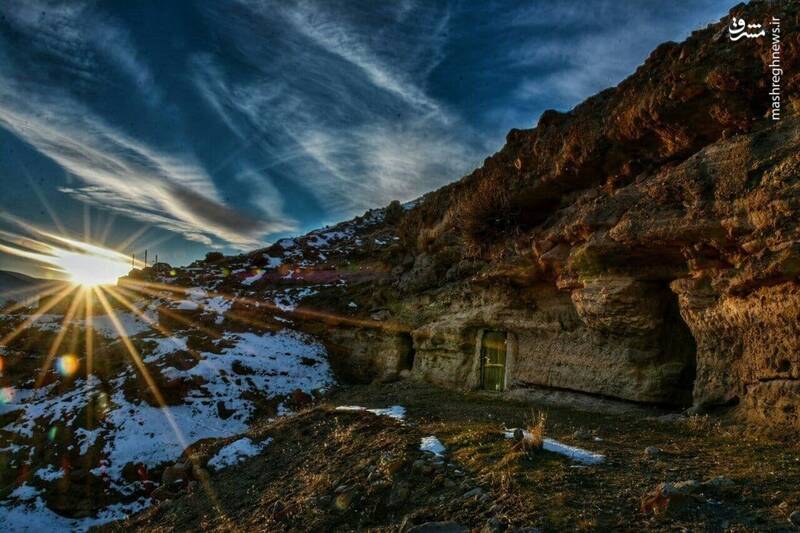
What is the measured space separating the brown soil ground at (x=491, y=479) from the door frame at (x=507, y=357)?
3.50 m

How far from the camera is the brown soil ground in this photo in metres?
4.07

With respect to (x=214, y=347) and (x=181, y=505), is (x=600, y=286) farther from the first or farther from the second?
(x=214, y=347)

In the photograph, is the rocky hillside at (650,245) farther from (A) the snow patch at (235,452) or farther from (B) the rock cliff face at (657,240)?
(A) the snow patch at (235,452)

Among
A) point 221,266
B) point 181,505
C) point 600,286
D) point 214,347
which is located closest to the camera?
point 181,505

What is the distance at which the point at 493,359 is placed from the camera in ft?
50.8

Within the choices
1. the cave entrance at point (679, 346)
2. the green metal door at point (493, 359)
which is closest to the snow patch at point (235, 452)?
the green metal door at point (493, 359)

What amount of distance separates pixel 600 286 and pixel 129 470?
46.4 ft

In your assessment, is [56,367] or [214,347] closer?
[56,367]

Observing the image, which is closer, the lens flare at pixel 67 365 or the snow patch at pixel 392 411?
the snow patch at pixel 392 411

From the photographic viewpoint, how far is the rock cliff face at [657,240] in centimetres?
718

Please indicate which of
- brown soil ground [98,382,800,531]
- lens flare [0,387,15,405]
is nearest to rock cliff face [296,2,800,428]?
brown soil ground [98,382,800,531]

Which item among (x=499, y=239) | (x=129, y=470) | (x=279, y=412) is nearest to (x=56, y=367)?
(x=129, y=470)

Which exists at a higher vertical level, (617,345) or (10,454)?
(617,345)

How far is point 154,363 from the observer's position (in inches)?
730
